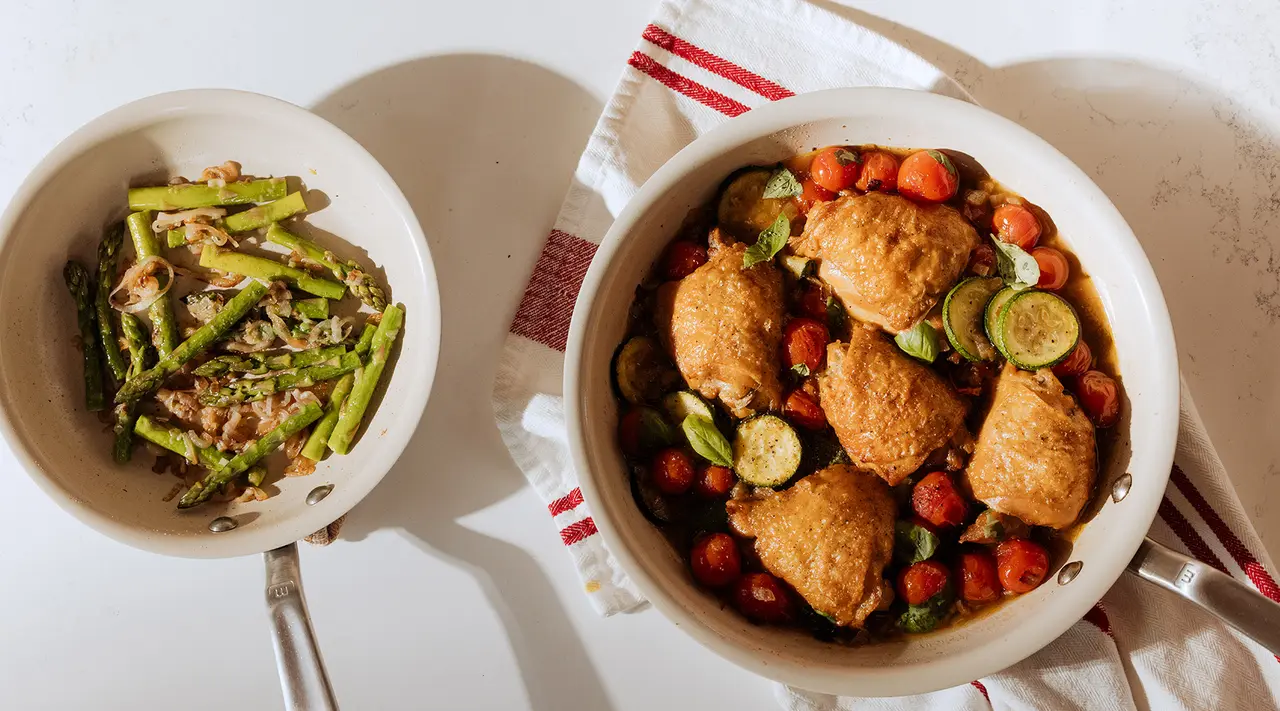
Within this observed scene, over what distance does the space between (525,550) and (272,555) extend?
0.96 meters

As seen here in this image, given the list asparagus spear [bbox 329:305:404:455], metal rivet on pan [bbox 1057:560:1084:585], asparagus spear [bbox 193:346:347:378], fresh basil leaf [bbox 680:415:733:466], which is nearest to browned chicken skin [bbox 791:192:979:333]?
fresh basil leaf [bbox 680:415:733:466]

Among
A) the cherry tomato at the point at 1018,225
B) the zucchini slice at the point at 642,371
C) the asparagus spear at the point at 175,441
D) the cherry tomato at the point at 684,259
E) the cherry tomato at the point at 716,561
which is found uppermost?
the asparagus spear at the point at 175,441

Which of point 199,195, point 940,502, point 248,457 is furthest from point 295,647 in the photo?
point 940,502

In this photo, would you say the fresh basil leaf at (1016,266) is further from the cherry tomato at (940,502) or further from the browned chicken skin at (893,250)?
the cherry tomato at (940,502)

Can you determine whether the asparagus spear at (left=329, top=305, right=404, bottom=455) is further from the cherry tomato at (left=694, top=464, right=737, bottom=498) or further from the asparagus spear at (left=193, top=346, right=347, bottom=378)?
the cherry tomato at (left=694, top=464, right=737, bottom=498)

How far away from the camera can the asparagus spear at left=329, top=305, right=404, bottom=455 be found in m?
3.18

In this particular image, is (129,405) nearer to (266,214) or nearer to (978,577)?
(266,214)

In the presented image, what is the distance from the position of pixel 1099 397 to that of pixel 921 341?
23.5 inches

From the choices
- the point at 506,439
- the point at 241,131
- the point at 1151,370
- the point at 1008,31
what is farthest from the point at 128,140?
the point at 1151,370

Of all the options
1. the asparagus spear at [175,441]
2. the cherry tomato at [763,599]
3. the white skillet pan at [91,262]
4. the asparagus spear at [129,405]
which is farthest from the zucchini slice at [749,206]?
the asparagus spear at [129,405]

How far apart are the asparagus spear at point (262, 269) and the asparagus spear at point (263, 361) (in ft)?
0.75

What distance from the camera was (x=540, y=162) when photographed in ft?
11.0

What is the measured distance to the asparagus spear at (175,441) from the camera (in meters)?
3.29

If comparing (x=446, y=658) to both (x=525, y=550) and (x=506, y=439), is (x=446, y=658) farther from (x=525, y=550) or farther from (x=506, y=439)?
(x=506, y=439)
